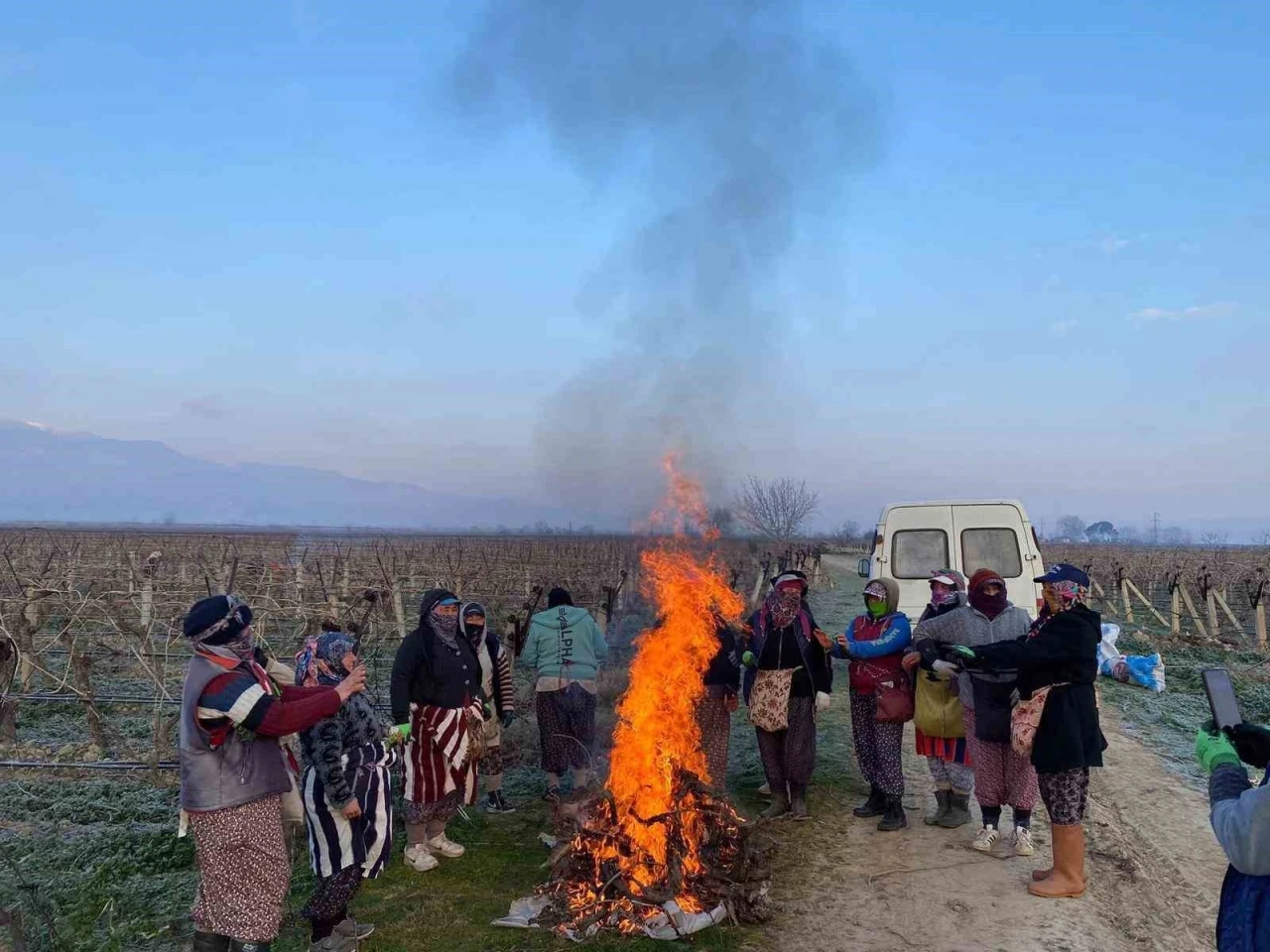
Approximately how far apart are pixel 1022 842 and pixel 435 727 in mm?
4262

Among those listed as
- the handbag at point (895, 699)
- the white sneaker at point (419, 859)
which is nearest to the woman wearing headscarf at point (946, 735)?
the handbag at point (895, 699)

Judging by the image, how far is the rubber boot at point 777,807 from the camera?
648 cm

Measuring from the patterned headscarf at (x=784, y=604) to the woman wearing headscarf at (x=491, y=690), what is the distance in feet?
7.45

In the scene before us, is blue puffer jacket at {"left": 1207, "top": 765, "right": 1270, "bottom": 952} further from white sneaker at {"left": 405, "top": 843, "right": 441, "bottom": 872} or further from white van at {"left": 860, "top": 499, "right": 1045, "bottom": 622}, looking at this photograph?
white van at {"left": 860, "top": 499, "right": 1045, "bottom": 622}

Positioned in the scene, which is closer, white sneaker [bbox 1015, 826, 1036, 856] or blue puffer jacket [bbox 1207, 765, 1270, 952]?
blue puffer jacket [bbox 1207, 765, 1270, 952]

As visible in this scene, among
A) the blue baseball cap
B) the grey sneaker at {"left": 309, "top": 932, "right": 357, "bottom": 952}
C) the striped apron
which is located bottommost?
the grey sneaker at {"left": 309, "top": 932, "right": 357, "bottom": 952}

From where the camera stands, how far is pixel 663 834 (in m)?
5.02

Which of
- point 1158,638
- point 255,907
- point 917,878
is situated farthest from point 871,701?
point 1158,638

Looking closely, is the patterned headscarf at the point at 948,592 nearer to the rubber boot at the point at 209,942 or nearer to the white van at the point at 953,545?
the white van at the point at 953,545

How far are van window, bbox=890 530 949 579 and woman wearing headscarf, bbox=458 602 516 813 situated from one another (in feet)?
17.6

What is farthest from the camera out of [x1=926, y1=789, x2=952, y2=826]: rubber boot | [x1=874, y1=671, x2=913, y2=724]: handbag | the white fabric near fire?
[x1=926, y1=789, x2=952, y2=826]: rubber boot

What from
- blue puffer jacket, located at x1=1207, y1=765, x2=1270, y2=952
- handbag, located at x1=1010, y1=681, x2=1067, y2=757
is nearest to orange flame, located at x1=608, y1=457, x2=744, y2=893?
handbag, located at x1=1010, y1=681, x2=1067, y2=757

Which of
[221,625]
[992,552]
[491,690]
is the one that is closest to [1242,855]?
[221,625]

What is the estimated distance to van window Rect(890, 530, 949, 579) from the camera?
9.63 m
